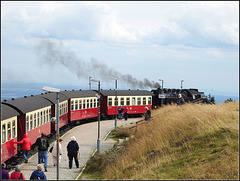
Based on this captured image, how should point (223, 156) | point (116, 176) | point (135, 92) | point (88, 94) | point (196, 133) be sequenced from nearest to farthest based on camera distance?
point (223, 156)
point (116, 176)
point (196, 133)
point (88, 94)
point (135, 92)

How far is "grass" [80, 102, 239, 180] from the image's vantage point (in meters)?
14.0

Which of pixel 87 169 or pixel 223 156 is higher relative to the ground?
pixel 223 156

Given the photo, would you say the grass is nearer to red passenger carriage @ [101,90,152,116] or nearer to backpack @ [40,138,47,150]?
backpack @ [40,138,47,150]

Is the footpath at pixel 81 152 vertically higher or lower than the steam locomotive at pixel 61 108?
lower

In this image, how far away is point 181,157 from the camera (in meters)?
16.0

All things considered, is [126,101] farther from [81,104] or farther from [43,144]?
[43,144]

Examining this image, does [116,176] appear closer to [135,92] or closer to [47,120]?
[47,120]

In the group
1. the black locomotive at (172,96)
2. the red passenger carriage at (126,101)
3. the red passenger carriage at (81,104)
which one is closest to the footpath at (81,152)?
the red passenger carriage at (81,104)

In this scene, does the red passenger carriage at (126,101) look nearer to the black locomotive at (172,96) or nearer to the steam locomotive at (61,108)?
the steam locomotive at (61,108)

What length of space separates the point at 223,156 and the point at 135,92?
34624mm

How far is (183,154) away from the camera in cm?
1638

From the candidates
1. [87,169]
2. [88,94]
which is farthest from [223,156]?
[88,94]

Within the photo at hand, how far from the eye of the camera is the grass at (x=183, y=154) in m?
14.0

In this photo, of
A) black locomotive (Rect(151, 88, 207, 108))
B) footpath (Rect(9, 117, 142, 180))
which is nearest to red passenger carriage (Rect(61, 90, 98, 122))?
footpath (Rect(9, 117, 142, 180))
